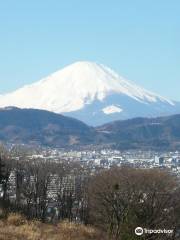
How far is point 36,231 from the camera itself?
1644 cm

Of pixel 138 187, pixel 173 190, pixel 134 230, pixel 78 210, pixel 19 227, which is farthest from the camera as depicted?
pixel 78 210

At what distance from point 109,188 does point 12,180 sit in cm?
3730

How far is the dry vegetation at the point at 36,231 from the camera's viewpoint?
1514 cm

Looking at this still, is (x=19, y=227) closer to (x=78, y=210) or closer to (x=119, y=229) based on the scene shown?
(x=119, y=229)

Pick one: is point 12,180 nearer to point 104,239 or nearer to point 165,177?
point 165,177

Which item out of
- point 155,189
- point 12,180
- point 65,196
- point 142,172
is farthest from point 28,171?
point 155,189

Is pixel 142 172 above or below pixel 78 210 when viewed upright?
above

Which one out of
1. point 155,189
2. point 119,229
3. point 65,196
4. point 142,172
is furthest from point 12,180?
point 119,229

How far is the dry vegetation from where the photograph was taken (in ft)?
49.7

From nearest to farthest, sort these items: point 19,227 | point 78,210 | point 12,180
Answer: point 19,227 < point 78,210 < point 12,180

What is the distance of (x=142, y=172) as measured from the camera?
48.7 meters

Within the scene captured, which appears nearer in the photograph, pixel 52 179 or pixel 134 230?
pixel 134 230

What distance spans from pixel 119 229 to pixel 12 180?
6233 centimetres

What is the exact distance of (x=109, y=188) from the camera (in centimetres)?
4459
